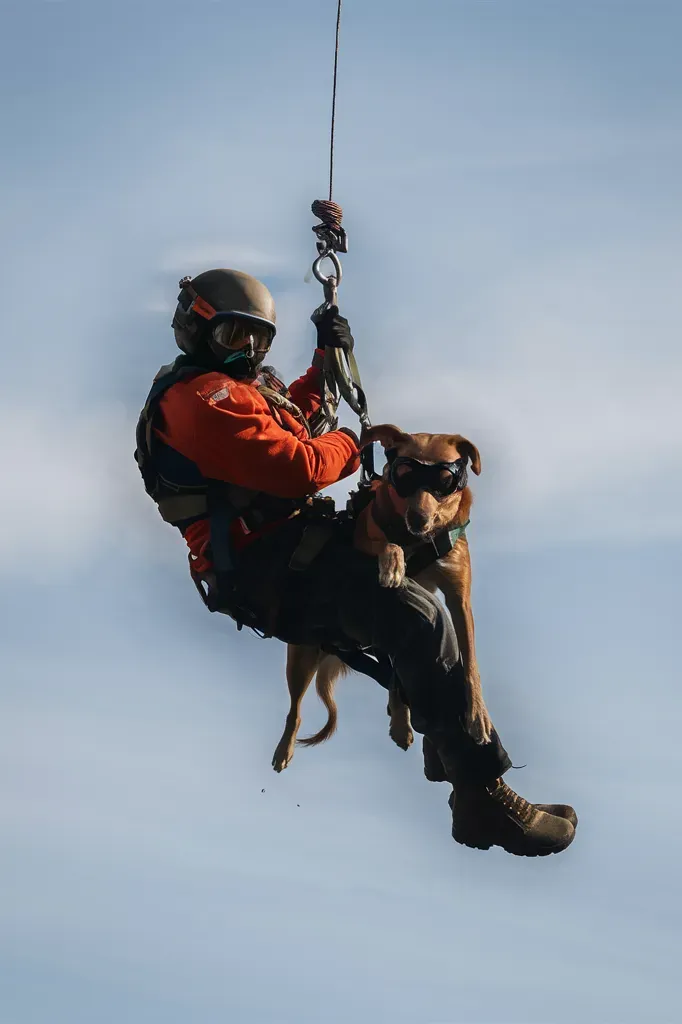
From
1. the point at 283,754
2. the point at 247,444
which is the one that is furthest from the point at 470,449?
the point at 283,754

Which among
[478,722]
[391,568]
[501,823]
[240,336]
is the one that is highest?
[240,336]

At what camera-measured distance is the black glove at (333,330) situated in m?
13.3

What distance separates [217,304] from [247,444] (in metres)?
1.11

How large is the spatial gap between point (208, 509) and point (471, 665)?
2.22 meters

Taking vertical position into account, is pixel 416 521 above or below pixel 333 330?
below

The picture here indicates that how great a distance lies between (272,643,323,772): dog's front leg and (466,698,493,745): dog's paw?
6.36 feet

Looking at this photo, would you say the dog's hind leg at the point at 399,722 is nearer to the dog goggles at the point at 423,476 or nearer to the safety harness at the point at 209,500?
the safety harness at the point at 209,500

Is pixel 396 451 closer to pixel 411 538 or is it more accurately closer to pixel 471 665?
pixel 411 538

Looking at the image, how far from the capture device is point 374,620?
41.8 ft

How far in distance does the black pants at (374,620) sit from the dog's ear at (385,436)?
879 millimetres

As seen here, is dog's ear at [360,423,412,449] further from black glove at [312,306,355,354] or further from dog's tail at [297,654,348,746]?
dog's tail at [297,654,348,746]

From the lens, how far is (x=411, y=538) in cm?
1270

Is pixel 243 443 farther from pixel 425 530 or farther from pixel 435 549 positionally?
pixel 435 549

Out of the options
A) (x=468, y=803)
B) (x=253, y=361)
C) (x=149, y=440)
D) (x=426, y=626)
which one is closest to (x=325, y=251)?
Answer: (x=253, y=361)
